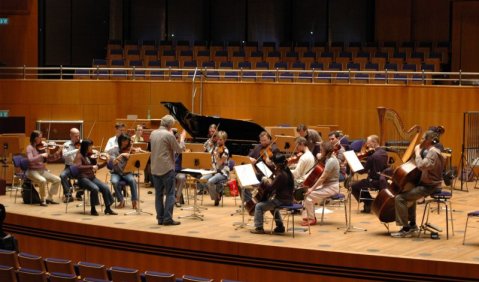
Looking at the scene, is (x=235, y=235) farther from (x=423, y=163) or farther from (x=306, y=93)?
(x=306, y=93)

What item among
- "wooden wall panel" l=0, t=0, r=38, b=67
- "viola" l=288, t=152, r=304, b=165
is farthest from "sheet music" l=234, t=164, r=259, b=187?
"wooden wall panel" l=0, t=0, r=38, b=67

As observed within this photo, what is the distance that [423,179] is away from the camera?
1001cm

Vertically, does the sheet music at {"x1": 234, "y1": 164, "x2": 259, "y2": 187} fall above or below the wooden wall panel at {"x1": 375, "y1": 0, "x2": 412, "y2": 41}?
below

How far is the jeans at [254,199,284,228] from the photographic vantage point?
10219mm

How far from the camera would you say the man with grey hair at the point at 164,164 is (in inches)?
419

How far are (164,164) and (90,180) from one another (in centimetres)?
164

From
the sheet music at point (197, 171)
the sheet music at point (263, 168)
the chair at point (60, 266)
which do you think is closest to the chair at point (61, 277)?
the chair at point (60, 266)

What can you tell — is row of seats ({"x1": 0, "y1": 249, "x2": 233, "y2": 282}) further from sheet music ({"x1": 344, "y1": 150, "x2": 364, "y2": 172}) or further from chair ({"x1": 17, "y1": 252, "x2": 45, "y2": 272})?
sheet music ({"x1": 344, "y1": 150, "x2": 364, "y2": 172})

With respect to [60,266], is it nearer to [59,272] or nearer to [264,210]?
[59,272]

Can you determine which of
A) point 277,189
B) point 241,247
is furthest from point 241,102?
point 241,247

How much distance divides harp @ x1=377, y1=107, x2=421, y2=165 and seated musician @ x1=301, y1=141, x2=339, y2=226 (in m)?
1.27

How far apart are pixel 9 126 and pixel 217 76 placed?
4.72m

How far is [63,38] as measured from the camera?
73.1 ft

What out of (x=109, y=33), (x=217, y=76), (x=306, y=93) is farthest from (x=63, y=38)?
(x=306, y=93)
